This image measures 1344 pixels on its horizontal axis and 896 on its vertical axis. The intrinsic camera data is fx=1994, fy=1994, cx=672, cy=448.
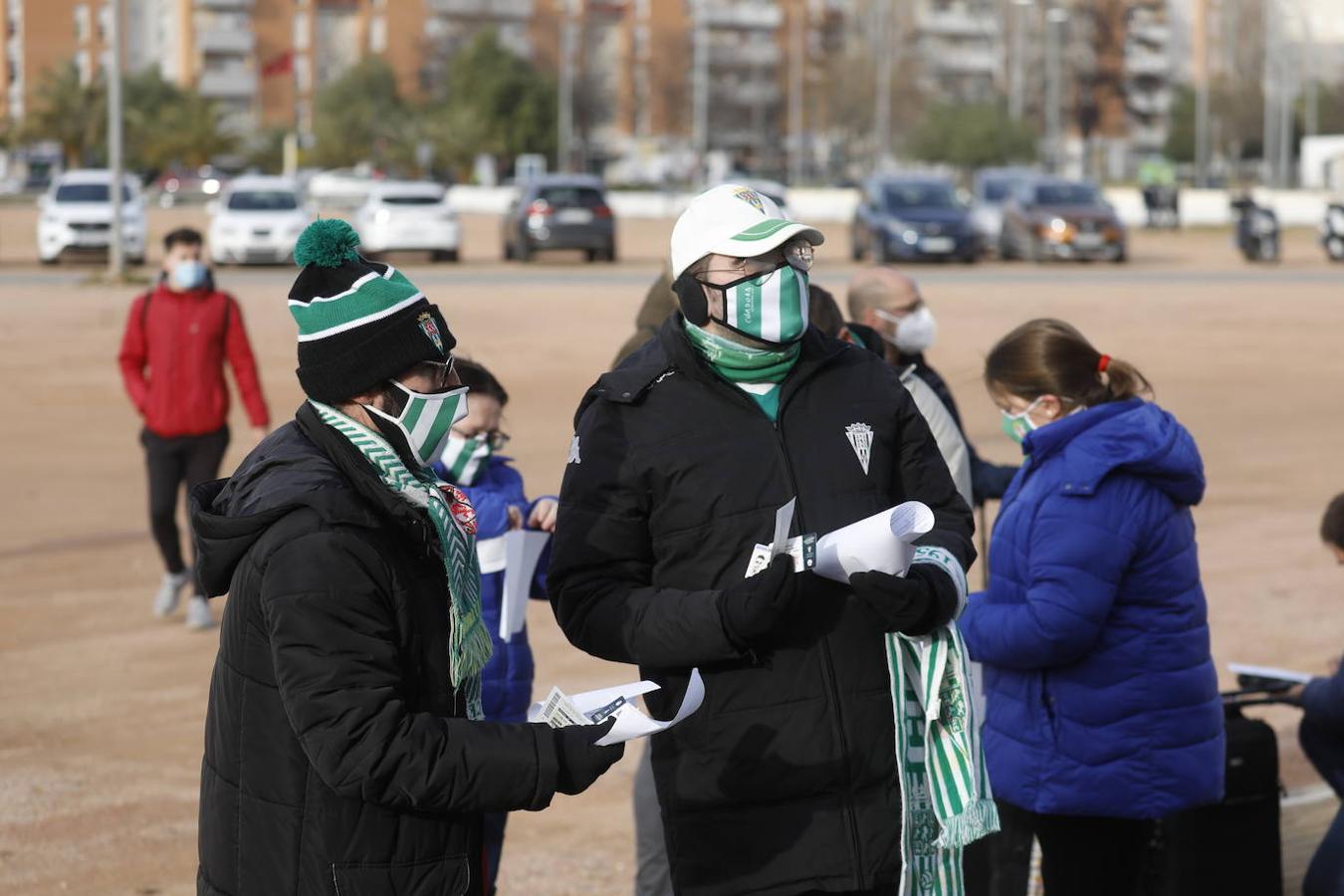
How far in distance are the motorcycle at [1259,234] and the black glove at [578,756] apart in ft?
118

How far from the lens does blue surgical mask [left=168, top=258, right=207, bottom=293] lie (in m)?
9.05

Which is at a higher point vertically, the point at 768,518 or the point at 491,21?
the point at 491,21

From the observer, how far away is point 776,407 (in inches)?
136

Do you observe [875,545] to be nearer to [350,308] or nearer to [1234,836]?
[350,308]

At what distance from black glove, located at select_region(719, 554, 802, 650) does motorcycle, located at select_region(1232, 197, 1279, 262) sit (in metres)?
35.4

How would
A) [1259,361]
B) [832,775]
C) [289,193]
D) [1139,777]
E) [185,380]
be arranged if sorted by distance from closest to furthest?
[832,775]
[1139,777]
[185,380]
[1259,361]
[289,193]

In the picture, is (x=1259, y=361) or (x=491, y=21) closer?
(x=1259, y=361)

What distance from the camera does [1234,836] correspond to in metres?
4.86

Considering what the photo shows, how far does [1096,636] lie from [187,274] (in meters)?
5.91

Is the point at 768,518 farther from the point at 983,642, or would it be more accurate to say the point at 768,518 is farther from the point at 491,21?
the point at 491,21

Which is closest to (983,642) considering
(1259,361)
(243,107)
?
(1259,361)

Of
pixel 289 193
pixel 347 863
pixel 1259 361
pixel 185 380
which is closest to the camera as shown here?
pixel 347 863

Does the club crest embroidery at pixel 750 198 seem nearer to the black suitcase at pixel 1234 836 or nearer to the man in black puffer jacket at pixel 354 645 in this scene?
the man in black puffer jacket at pixel 354 645

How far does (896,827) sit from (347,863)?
996mm
